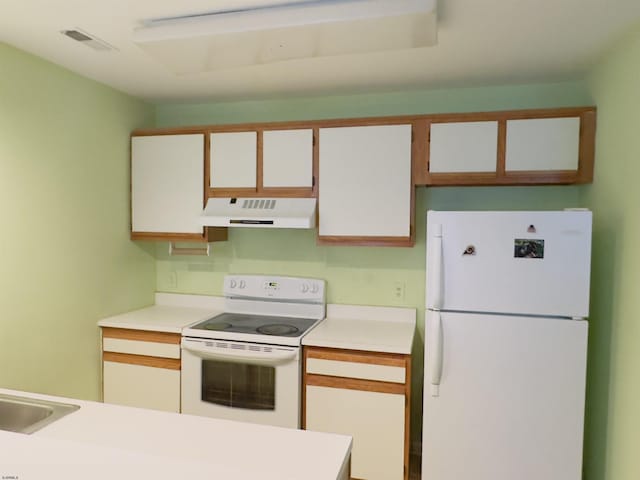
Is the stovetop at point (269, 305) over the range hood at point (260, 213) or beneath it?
beneath

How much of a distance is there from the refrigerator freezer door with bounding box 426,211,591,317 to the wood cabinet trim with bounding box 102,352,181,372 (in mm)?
1625

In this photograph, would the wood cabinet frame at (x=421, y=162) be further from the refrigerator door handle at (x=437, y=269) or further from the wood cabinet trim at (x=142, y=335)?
the wood cabinet trim at (x=142, y=335)

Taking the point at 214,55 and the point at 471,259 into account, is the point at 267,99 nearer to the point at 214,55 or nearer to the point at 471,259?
the point at 214,55

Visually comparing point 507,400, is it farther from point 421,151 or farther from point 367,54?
point 367,54

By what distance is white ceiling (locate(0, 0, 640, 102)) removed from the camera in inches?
68.8

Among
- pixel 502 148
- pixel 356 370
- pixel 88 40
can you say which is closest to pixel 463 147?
pixel 502 148

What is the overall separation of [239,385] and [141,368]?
69 centimetres

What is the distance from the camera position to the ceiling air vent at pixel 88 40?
2.00 metres

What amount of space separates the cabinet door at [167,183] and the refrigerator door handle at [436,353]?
5.48 ft

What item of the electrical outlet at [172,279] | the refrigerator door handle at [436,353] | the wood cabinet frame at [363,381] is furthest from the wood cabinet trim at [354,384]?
the electrical outlet at [172,279]

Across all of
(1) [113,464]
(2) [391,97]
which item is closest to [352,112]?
(2) [391,97]

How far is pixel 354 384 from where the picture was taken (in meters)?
2.37

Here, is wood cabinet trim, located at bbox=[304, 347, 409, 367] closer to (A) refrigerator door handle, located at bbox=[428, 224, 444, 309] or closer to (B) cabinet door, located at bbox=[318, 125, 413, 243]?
(A) refrigerator door handle, located at bbox=[428, 224, 444, 309]

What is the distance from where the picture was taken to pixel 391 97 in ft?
9.47
